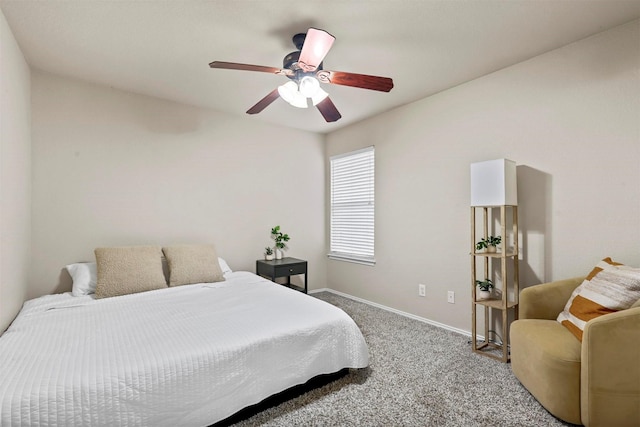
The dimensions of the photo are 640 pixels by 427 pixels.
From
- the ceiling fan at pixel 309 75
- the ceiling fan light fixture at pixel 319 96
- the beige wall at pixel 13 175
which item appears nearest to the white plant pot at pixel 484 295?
the ceiling fan at pixel 309 75

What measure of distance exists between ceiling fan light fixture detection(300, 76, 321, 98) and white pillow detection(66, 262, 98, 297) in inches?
95.0

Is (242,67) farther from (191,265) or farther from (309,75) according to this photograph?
(191,265)

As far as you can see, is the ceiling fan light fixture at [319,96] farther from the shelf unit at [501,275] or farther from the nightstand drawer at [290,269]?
the nightstand drawer at [290,269]

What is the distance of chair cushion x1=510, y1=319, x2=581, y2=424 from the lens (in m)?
1.64

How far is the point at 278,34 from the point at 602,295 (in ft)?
8.76

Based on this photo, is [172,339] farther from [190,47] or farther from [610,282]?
[610,282]

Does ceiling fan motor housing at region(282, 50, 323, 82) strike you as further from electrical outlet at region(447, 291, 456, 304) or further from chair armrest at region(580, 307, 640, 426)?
electrical outlet at region(447, 291, 456, 304)

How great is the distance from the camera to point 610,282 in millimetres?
1801

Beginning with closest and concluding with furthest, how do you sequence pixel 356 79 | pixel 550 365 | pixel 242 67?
pixel 550 365 → pixel 242 67 → pixel 356 79

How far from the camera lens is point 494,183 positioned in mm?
2404

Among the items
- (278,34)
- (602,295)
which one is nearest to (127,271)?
(278,34)

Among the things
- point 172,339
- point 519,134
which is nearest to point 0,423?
point 172,339

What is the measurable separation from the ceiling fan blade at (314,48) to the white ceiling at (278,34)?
271mm

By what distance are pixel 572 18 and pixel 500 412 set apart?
2.55m
